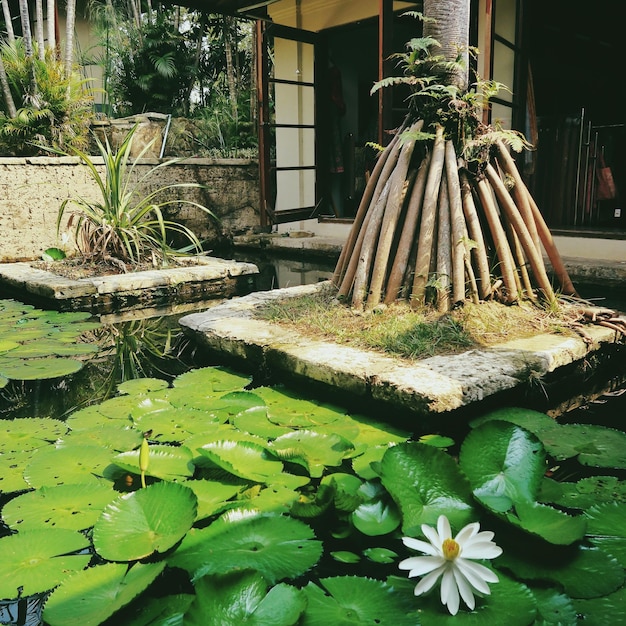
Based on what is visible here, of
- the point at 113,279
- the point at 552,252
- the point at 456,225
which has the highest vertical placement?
the point at 456,225

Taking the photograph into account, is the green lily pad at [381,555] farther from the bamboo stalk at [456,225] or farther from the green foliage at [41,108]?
the green foliage at [41,108]

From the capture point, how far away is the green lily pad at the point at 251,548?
103cm

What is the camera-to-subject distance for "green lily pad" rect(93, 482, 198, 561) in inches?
42.1

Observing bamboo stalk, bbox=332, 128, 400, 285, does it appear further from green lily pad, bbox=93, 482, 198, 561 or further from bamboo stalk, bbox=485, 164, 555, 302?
green lily pad, bbox=93, 482, 198, 561

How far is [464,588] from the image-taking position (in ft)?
2.84

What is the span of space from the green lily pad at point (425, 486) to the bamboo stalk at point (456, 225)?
3.40 feet

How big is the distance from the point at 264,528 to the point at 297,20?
21.7 ft

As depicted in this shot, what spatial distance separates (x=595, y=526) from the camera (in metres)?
1.13

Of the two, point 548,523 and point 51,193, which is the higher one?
point 51,193

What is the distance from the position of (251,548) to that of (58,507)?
0.47m

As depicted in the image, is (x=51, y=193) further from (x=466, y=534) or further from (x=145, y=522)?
(x=466, y=534)

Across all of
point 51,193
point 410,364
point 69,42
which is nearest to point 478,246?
point 410,364

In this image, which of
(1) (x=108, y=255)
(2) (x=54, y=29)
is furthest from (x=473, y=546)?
(2) (x=54, y=29)

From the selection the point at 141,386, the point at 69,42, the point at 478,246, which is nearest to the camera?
the point at 141,386
